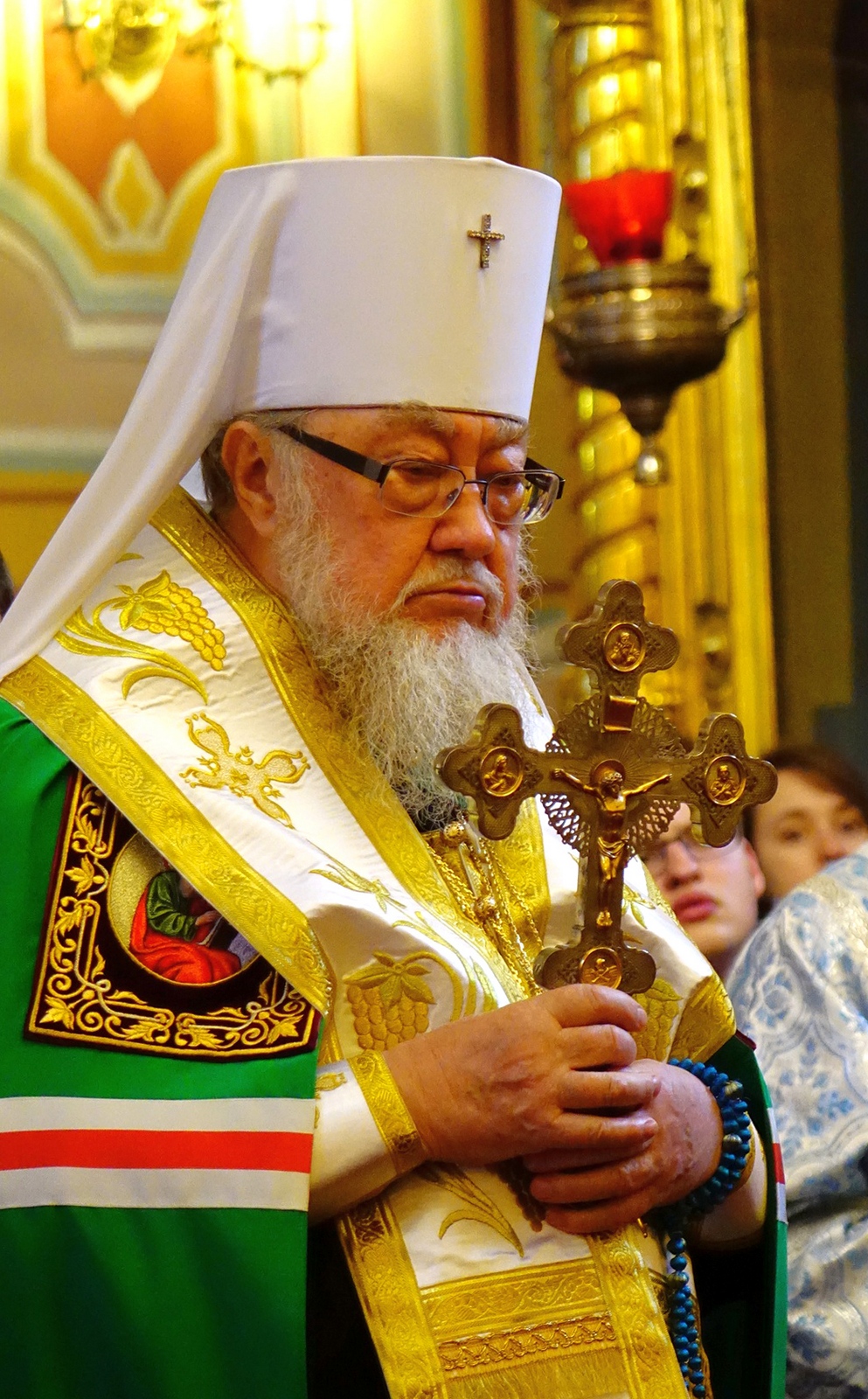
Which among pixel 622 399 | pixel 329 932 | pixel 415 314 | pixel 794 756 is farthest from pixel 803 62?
pixel 329 932

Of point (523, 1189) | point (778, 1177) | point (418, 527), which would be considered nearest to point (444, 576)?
point (418, 527)

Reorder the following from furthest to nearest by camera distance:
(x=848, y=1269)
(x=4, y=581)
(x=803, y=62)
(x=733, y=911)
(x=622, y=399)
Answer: (x=803, y=62), (x=622, y=399), (x=733, y=911), (x=4, y=581), (x=848, y=1269)

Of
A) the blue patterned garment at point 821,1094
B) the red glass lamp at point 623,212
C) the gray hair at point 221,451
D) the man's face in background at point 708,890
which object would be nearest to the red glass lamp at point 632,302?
the red glass lamp at point 623,212

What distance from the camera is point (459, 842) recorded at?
9.19 ft

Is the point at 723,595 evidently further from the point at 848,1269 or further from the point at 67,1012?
the point at 67,1012

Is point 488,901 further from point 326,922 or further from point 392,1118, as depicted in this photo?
point 392,1118

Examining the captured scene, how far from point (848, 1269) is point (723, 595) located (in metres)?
2.58

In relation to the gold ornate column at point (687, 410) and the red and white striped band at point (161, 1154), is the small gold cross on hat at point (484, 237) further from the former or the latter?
the gold ornate column at point (687, 410)

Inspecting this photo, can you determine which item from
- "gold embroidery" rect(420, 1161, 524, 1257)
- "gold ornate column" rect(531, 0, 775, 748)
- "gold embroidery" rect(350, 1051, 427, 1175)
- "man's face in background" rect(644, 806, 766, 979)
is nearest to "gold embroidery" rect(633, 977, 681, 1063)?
"gold embroidery" rect(420, 1161, 524, 1257)

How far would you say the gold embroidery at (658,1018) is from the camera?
272 centimetres

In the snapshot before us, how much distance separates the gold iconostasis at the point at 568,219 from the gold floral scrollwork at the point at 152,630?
79.5 inches

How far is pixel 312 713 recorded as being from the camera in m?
2.77

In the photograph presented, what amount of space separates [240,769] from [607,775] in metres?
0.50

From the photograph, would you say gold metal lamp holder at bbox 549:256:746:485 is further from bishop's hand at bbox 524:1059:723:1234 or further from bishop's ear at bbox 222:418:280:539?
bishop's hand at bbox 524:1059:723:1234
